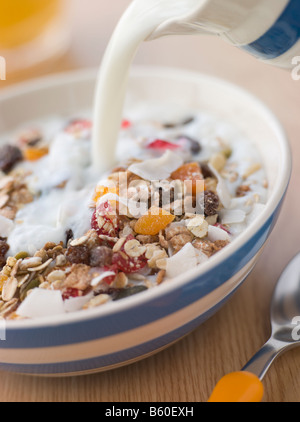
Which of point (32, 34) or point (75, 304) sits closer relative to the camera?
point (75, 304)

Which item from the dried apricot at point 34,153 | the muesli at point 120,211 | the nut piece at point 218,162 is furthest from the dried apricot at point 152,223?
the dried apricot at point 34,153

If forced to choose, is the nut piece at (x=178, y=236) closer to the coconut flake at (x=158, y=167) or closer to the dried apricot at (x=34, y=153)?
the coconut flake at (x=158, y=167)

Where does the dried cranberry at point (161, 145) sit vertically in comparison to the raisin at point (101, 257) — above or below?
above

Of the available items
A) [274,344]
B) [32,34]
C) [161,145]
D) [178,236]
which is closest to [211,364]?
[274,344]

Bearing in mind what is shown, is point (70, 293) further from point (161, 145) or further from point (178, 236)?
point (161, 145)

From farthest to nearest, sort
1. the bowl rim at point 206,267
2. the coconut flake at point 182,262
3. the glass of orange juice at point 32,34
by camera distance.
A: the glass of orange juice at point 32,34, the coconut flake at point 182,262, the bowl rim at point 206,267

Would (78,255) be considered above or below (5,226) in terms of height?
below
